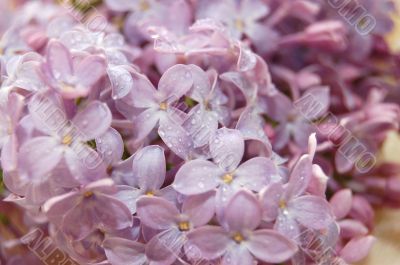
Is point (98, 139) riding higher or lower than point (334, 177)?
higher

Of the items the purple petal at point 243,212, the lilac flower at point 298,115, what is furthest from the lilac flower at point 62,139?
the lilac flower at point 298,115

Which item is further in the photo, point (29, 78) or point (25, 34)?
point (25, 34)

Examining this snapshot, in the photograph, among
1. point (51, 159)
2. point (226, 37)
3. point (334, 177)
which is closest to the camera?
point (51, 159)

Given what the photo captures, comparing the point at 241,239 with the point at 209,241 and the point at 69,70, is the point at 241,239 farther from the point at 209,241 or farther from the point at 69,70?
the point at 69,70

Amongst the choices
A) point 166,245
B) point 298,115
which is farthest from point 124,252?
point 298,115

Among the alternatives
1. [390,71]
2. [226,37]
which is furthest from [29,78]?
[390,71]

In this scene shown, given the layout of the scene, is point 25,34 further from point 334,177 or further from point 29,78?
point 334,177

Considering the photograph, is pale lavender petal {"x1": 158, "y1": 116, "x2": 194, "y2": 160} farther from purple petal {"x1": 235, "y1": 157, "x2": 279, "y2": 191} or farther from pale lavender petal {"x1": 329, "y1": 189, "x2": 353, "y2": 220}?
pale lavender petal {"x1": 329, "y1": 189, "x2": 353, "y2": 220}

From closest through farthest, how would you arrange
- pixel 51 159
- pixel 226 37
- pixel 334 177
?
pixel 51 159, pixel 226 37, pixel 334 177

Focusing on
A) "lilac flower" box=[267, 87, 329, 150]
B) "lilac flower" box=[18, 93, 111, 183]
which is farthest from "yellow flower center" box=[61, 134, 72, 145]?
"lilac flower" box=[267, 87, 329, 150]
